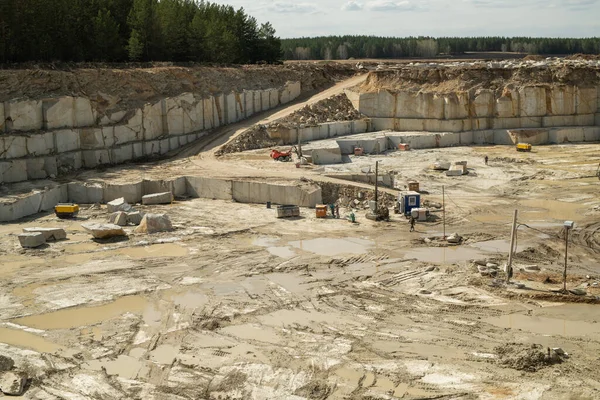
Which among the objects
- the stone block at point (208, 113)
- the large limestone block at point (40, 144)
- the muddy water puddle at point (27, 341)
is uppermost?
the stone block at point (208, 113)

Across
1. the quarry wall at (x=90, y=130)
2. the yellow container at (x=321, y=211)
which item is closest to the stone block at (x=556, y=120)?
the quarry wall at (x=90, y=130)

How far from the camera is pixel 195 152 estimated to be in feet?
138

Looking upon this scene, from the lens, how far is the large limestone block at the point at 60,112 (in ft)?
124

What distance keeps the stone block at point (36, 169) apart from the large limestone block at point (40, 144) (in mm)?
343

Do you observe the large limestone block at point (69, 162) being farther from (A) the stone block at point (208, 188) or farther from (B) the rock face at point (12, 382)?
(B) the rock face at point (12, 382)

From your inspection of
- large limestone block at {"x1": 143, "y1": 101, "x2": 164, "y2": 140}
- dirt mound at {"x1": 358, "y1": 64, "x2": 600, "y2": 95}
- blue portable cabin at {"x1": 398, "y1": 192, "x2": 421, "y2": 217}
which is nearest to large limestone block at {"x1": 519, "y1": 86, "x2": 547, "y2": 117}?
dirt mound at {"x1": 358, "y1": 64, "x2": 600, "y2": 95}

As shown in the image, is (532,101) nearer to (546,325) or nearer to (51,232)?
(51,232)

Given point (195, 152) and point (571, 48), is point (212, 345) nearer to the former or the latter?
point (195, 152)

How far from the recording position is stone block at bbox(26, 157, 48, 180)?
36062 millimetres

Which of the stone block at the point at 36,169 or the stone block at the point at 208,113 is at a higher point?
the stone block at the point at 208,113

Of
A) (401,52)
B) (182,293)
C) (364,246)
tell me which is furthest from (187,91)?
(401,52)

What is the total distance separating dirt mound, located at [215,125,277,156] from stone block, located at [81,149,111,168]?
544 cm

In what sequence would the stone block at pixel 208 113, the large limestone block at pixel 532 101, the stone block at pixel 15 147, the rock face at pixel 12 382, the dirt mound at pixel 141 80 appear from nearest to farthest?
Result: the rock face at pixel 12 382 < the stone block at pixel 15 147 < the dirt mound at pixel 141 80 < the stone block at pixel 208 113 < the large limestone block at pixel 532 101

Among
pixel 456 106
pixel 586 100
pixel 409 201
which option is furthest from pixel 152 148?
pixel 586 100
